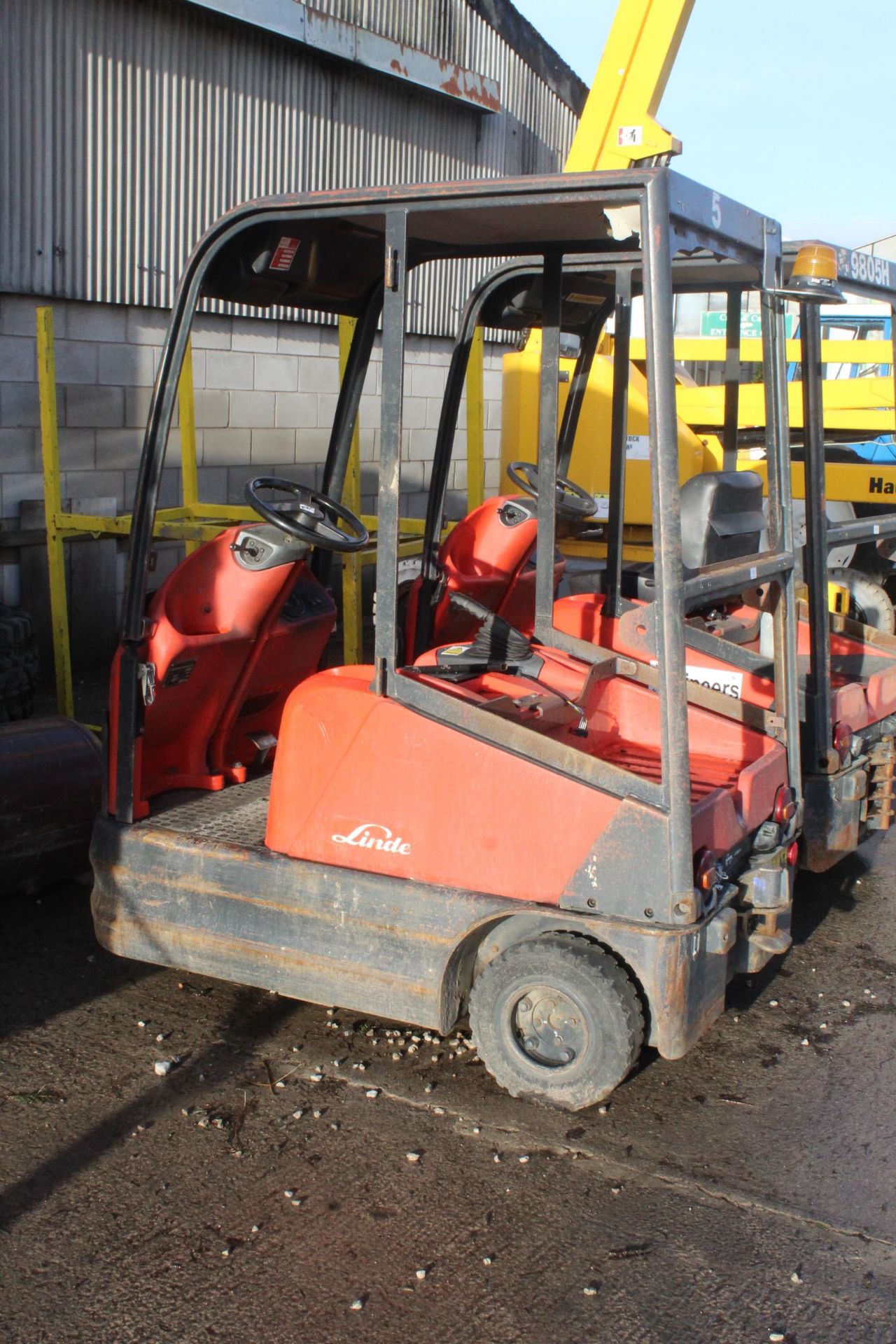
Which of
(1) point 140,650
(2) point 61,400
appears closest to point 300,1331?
(1) point 140,650

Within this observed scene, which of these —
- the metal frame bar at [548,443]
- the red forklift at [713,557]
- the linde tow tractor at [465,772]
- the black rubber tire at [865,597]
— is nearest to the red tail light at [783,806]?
the linde tow tractor at [465,772]

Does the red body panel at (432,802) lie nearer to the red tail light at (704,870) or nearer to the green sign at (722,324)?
the red tail light at (704,870)

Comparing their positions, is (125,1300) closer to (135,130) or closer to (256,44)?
(135,130)

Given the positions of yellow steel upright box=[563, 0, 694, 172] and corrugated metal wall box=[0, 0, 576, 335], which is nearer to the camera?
yellow steel upright box=[563, 0, 694, 172]

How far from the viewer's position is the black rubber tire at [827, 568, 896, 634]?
338 inches

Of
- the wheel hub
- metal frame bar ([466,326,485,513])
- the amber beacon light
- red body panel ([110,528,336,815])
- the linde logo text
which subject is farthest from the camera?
metal frame bar ([466,326,485,513])

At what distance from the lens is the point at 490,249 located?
4.42 metres

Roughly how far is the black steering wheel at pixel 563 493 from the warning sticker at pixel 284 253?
47.8 inches

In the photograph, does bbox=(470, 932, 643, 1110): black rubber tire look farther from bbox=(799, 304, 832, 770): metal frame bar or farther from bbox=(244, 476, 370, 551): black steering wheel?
bbox=(799, 304, 832, 770): metal frame bar

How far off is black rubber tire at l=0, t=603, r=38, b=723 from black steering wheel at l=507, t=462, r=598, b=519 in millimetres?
2483

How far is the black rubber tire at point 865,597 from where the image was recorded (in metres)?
8.59

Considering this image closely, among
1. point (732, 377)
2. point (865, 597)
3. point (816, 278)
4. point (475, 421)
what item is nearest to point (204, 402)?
point (475, 421)

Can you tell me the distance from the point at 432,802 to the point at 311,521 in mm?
1077

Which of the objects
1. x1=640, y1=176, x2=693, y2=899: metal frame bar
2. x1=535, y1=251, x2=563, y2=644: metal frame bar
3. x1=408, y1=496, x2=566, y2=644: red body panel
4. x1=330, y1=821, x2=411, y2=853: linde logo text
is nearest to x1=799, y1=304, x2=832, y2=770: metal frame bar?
x1=535, y1=251, x2=563, y2=644: metal frame bar
